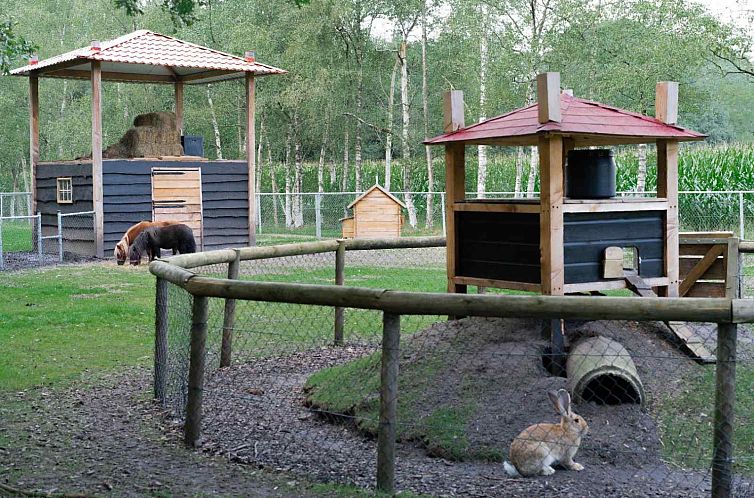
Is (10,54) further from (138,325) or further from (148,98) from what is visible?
(148,98)

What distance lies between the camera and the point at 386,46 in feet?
141

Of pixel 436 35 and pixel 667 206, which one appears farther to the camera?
pixel 436 35

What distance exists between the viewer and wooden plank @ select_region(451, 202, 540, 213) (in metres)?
7.67

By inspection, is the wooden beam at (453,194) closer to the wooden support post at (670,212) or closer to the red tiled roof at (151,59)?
the wooden support post at (670,212)

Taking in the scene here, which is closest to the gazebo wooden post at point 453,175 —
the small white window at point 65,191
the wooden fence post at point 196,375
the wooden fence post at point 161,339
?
the wooden fence post at point 161,339

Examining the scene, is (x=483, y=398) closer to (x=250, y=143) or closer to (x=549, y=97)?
(x=549, y=97)

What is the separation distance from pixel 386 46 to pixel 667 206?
1413 inches

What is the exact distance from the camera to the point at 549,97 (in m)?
7.21

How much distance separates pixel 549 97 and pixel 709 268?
12.3 feet

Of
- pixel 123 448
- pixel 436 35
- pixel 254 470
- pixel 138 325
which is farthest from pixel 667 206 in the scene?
pixel 436 35

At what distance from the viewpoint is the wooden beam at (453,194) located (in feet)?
27.7

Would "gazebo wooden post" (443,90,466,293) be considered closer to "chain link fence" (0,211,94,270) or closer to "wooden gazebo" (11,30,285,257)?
"chain link fence" (0,211,94,270)

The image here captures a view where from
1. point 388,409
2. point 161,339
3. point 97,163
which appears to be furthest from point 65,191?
point 388,409

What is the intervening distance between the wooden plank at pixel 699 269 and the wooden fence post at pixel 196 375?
17.9ft
